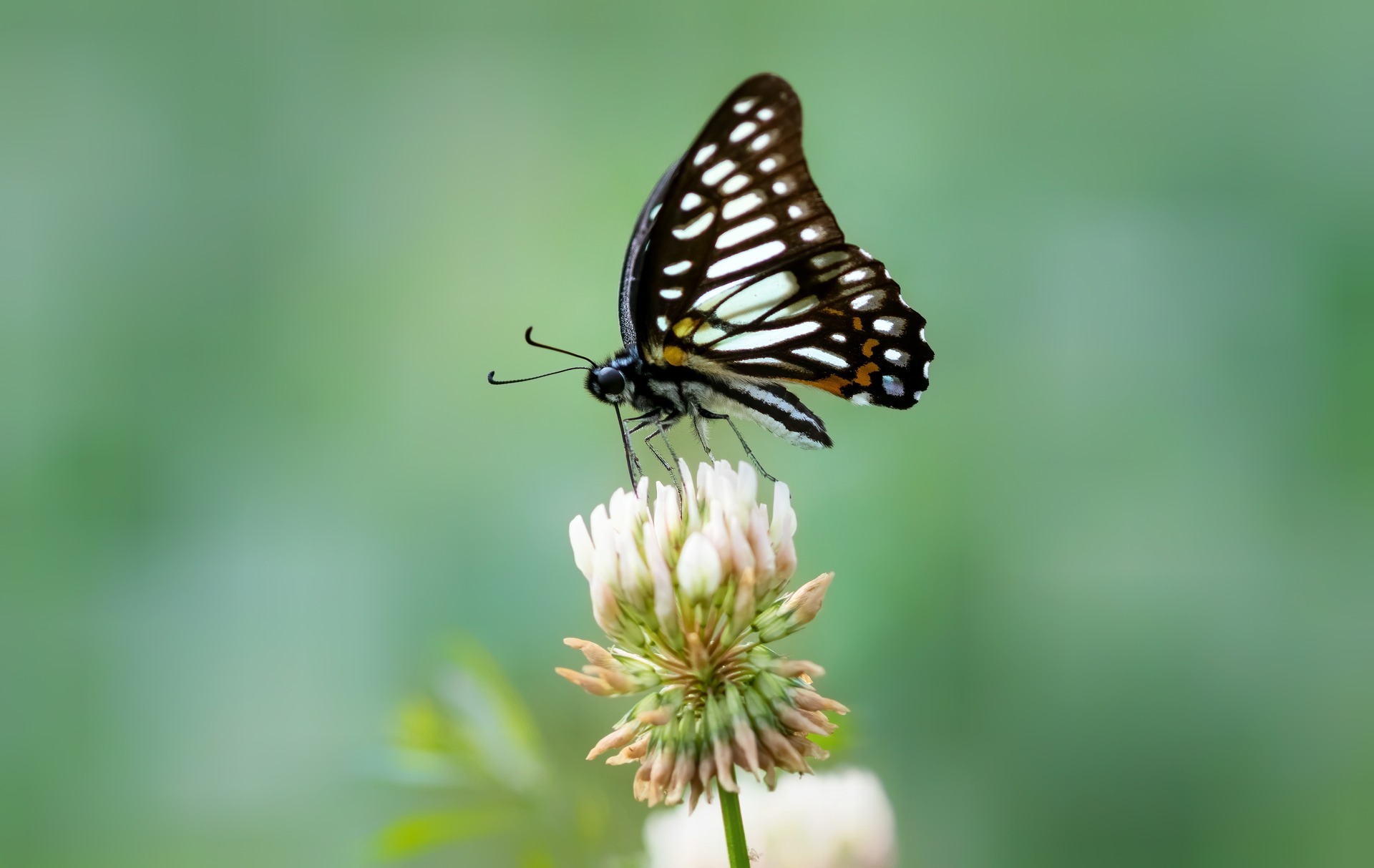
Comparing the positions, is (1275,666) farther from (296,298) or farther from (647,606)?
(296,298)

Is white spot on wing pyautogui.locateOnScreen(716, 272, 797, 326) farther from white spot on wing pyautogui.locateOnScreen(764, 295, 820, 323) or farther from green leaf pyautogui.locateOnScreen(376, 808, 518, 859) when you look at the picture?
green leaf pyautogui.locateOnScreen(376, 808, 518, 859)

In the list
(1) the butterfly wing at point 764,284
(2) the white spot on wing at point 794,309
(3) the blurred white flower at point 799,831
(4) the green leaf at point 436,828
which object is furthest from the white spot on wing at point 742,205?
(4) the green leaf at point 436,828

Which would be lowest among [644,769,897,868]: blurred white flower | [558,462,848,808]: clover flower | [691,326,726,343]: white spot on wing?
[644,769,897,868]: blurred white flower

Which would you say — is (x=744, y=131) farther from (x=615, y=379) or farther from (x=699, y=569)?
(x=699, y=569)

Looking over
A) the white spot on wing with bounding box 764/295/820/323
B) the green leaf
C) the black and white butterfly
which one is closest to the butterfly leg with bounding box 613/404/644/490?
the black and white butterfly

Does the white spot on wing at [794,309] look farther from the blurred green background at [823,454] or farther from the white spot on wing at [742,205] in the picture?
the blurred green background at [823,454]

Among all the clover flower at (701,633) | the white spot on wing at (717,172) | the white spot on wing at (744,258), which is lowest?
the clover flower at (701,633)

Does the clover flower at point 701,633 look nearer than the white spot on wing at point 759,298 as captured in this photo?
Yes

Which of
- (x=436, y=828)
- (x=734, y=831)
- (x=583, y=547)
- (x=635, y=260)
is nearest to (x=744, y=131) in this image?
(x=635, y=260)
